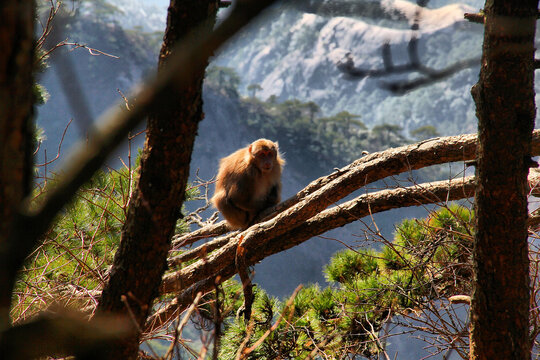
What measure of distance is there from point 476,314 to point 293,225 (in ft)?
5.34

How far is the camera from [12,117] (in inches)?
36.0

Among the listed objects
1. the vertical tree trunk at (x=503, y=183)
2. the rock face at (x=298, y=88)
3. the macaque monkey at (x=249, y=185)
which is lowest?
the vertical tree trunk at (x=503, y=183)

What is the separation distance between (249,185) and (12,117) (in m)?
4.26

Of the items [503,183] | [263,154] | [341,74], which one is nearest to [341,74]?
[341,74]

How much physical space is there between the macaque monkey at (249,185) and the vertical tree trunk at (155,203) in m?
3.41

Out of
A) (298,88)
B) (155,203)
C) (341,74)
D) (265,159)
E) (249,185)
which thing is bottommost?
(155,203)

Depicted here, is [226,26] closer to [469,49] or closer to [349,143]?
[349,143]

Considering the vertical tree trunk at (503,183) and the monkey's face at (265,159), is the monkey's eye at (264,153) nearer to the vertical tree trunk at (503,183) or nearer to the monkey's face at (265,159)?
the monkey's face at (265,159)

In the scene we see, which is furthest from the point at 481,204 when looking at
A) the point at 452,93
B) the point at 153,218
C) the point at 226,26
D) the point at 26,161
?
the point at 452,93

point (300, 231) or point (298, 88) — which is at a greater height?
point (298, 88)

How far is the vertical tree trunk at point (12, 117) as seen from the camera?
879 mm

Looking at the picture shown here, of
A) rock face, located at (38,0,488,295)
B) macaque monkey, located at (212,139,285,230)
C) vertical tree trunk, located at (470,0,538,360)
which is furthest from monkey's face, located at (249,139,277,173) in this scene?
rock face, located at (38,0,488,295)

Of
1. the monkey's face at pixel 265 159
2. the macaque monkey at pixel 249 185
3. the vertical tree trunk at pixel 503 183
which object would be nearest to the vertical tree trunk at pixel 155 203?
the vertical tree trunk at pixel 503 183

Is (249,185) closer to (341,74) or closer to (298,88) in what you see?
(341,74)
